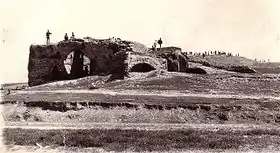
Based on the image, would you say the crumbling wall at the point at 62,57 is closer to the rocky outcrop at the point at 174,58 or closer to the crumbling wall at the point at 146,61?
the crumbling wall at the point at 146,61

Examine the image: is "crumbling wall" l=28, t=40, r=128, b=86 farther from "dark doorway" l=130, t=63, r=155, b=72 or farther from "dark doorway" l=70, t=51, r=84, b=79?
"dark doorway" l=130, t=63, r=155, b=72

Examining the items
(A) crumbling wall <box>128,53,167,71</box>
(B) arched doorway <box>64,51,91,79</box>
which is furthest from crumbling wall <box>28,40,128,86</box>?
(A) crumbling wall <box>128,53,167,71</box>

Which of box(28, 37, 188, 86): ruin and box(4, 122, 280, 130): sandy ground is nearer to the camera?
box(4, 122, 280, 130): sandy ground

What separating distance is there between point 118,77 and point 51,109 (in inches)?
503

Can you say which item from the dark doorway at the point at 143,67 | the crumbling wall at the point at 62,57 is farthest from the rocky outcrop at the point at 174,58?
the crumbling wall at the point at 62,57

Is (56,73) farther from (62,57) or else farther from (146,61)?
(146,61)

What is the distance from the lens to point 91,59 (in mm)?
49875

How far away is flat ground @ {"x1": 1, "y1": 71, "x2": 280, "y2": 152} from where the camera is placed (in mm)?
23016

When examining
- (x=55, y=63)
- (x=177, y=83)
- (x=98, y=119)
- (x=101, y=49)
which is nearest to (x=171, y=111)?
(x=98, y=119)

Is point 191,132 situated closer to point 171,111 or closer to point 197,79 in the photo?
point 171,111

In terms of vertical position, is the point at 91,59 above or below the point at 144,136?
above

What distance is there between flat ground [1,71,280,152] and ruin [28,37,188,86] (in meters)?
3.20

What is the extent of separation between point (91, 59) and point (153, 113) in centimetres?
1937

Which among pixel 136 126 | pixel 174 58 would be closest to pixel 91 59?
pixel 174 58
